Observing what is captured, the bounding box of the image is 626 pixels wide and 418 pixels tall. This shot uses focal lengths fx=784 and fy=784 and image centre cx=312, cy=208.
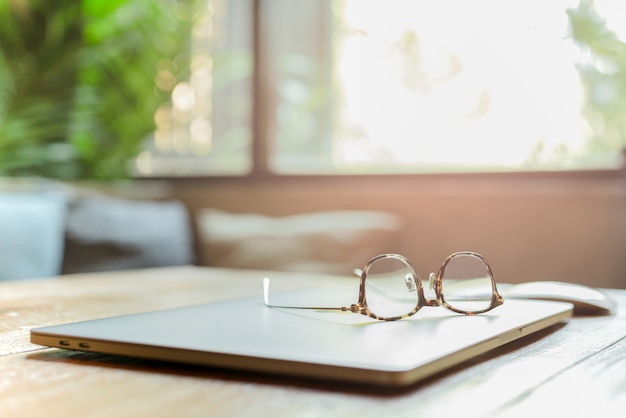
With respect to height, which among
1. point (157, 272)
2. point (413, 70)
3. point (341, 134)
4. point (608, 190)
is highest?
point (413, 70)

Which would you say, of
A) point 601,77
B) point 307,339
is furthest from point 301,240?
point 307,339

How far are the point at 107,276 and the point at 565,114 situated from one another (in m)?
1.79

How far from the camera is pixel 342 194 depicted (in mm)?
2959

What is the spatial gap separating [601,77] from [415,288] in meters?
2.15

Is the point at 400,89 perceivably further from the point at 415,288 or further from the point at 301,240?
the point at 415,288

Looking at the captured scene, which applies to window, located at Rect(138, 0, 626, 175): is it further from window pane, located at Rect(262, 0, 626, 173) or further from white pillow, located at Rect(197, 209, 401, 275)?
white pillow, located at Rect(197, 209, 401, 275)

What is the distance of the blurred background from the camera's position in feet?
8.51

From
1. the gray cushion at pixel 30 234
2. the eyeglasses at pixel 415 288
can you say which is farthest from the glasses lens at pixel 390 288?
the gray cushion at pixel 30 234

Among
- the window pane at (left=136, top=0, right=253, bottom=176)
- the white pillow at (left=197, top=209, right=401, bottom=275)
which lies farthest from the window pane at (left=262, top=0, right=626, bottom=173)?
the white pillow at (left=197, top=209, right=401, bottom=275)

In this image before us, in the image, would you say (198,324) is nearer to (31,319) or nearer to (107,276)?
(31,319)

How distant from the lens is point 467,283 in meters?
0.78

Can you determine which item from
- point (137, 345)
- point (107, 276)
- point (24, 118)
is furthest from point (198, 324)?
point (24, 118)

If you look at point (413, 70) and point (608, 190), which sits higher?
point (413, 70)

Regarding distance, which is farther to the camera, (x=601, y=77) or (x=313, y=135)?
(x=313, y=135)
